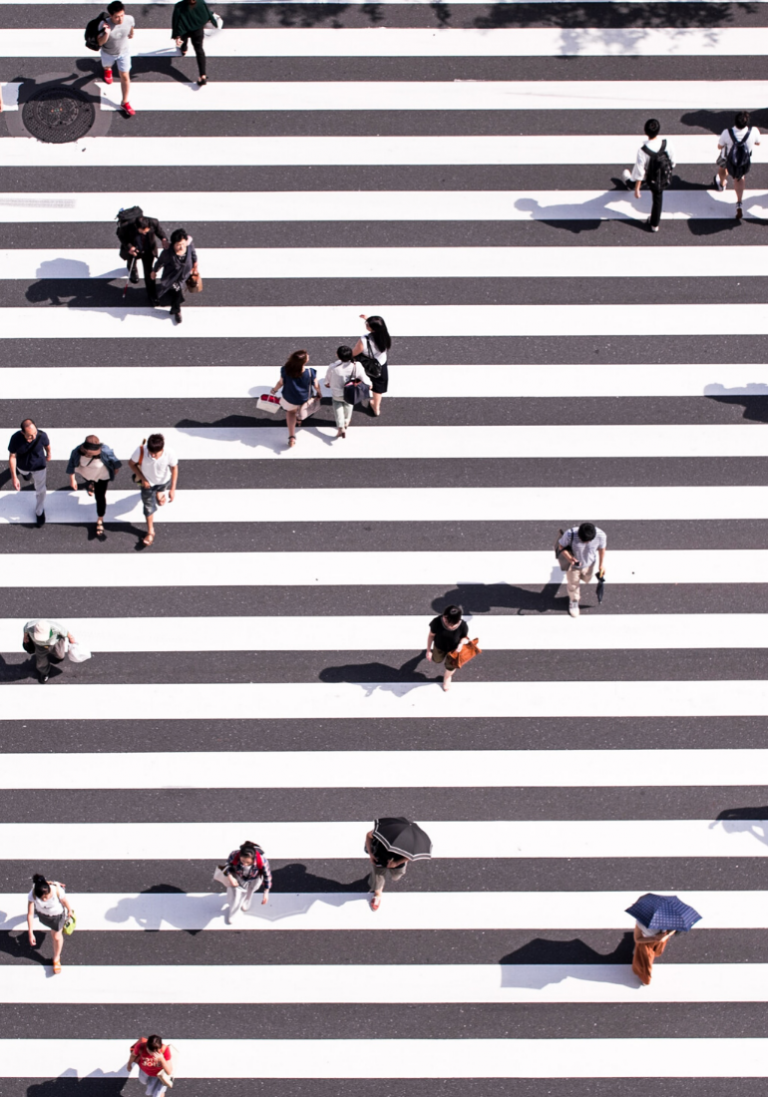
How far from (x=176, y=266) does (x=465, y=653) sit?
5.65 metres

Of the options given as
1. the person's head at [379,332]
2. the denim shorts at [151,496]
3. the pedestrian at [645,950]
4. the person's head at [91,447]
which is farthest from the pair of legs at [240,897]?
the person's head at [379,332]

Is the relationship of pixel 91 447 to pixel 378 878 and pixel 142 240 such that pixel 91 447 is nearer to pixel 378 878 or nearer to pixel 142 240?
pixel 142 240

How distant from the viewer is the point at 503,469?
46.3 ft

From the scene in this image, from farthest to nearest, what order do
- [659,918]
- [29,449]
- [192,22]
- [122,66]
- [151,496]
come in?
[122,66] < [192,22] < [151,496] < [29,449] < [659,918]

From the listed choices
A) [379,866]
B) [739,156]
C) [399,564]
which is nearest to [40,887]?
[379,866]

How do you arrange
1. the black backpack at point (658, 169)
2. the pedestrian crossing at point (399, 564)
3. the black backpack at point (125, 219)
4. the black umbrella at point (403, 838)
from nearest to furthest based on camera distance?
the black umbrella at point (403, 838) → the pedestrian crossing at point (399, 564) → the black backpack at point (125, 219) → the black backpack at point (658, 169)

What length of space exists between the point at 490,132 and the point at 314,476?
5579 mm

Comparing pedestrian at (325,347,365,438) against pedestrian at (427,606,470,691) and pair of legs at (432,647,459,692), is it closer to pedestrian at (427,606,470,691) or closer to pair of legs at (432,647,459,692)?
pedestrian at (427,606,470,691)

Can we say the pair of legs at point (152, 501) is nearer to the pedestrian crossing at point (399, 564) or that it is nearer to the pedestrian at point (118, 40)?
the pedestrian crossing at point (399, 564)

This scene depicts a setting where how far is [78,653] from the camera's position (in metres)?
12.7

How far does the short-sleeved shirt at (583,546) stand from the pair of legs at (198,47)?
824 cm

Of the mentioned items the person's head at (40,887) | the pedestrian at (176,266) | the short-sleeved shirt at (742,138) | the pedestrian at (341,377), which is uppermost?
the short-sleeved shirt at (742,138)

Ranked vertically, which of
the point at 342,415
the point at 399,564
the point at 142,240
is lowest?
the point at 399,564

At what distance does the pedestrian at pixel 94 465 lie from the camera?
12.7 metres
